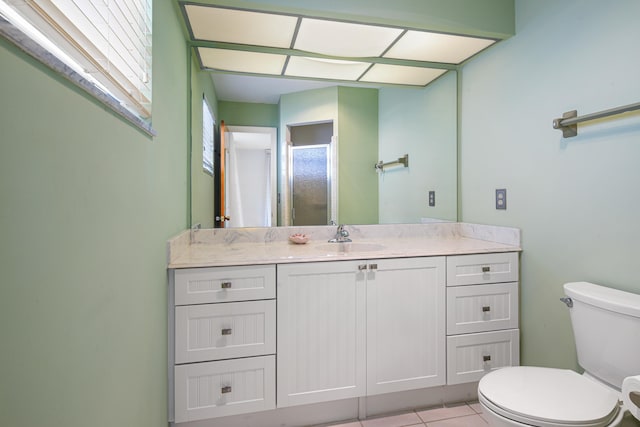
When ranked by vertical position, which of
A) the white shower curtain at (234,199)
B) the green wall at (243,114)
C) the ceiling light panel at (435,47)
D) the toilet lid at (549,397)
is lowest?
the toilet lid at (549,397)

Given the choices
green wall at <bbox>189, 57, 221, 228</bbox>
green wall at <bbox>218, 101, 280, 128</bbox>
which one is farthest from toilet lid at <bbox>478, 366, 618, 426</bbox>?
green wall at <bbox>218, 101, 280, 128</bbox>

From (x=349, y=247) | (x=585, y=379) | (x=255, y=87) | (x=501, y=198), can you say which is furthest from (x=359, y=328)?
(x=255, y=87)

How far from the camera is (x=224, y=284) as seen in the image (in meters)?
1.40

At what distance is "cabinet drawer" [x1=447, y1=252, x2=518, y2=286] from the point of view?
5.55 ft

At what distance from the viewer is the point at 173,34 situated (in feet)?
4.89

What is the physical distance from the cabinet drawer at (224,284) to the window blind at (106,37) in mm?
677

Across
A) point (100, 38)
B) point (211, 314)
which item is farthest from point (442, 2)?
point (211, 314)

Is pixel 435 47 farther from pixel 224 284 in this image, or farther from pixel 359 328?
pixel 224 284

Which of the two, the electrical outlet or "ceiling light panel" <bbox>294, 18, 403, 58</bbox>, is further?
the electrical outlet

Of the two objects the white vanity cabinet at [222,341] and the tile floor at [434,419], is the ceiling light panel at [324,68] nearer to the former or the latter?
the white vanity cabinet at [222,341]

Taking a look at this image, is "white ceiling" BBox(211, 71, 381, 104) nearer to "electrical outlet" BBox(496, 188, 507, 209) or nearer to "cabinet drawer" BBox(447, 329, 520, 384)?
"electrical outlet" BBox(496, 188, 507, 209)

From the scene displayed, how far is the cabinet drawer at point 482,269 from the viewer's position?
1.69 meters

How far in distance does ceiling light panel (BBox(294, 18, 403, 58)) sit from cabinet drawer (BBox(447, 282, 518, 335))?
149cm

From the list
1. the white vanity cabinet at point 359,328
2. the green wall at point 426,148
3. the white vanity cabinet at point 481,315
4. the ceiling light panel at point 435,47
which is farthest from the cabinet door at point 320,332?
the ceiling light panel at point 435,47
